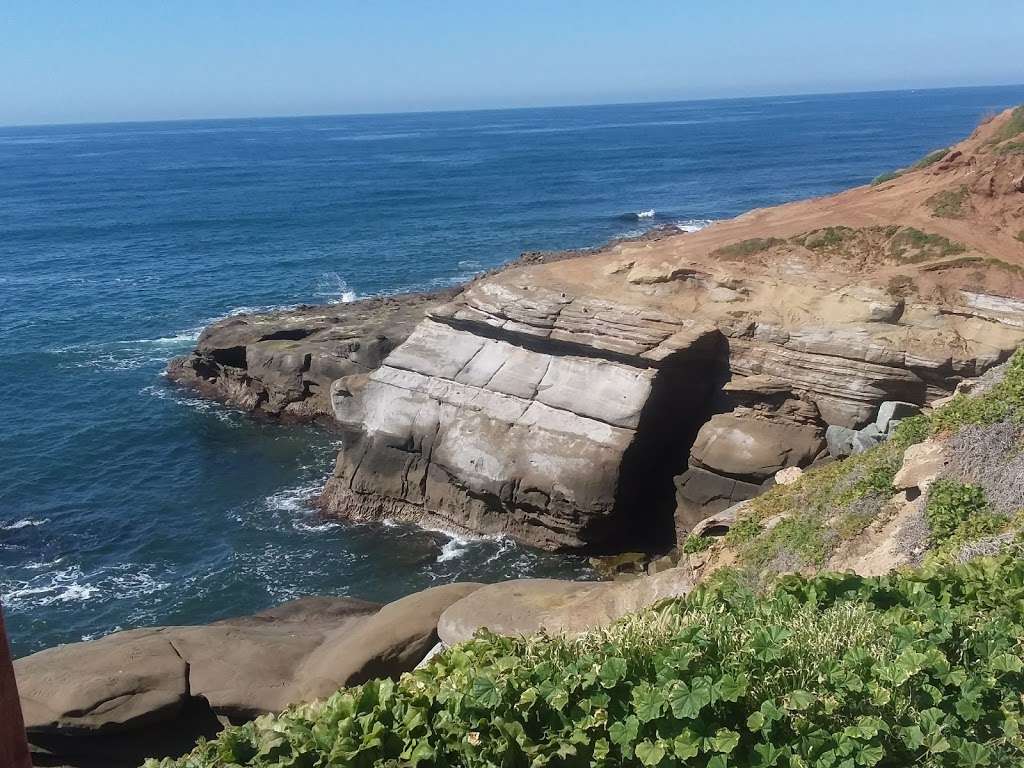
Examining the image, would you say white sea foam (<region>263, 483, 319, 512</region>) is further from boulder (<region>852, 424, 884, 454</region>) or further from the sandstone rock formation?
boulder (<region>852, 424, 884, 454</region>)

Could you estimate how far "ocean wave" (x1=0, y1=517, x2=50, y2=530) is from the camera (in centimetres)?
2722

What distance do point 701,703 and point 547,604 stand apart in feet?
25.6

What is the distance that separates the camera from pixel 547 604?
554 inches

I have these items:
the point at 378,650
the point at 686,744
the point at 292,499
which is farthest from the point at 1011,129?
the point at 686,744

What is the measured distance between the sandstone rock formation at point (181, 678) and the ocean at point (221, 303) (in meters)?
7.05

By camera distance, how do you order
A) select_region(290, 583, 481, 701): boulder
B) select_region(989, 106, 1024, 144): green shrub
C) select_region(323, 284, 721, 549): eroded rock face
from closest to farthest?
select_region(290, 583, 481, 701): boulder, select_region(323, 284, 721, 549): eroded rock face, select_region(989, 106, 1024, 144): green shrub

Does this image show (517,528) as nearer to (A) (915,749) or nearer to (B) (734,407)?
(B) (734,407)

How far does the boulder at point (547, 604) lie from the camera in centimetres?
1309

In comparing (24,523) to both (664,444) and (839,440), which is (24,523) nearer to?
(664,444)

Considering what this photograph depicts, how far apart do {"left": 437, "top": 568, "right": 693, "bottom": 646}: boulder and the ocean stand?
362 inches

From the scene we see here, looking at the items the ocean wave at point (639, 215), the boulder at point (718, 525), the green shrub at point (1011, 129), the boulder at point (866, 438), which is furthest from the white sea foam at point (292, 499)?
the ocean wave at point (639, 215)

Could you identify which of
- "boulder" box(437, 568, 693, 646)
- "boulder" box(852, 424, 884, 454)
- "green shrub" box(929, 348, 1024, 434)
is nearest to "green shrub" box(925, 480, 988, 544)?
"green shrub" box(929, 348, 1024, 434)

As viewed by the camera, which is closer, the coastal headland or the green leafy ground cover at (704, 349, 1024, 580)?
the green leafy ground cover at (704, 349, 1024, 580)

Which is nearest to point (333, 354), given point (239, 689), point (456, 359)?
point (456, 359)
